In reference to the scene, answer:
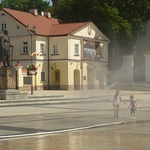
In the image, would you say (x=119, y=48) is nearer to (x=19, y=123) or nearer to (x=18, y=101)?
(x=18, y=101)

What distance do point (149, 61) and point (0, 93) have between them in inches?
1323

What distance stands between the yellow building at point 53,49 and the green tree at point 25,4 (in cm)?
2083

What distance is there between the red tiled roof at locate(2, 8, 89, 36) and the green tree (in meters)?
19.6

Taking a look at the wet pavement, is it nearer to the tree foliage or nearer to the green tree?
the tree foliage

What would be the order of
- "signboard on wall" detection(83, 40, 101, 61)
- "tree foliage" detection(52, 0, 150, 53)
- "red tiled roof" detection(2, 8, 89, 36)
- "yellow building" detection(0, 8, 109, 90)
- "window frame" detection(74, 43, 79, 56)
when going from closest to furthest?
"yellow building" detection(0, 8, 109, 90), "red tiled roof" detection(2, 8, 89, 36), "window frame" detection(74, 43, 79, 56), "signboard on wall" detection(83, 40, 101, 61), "tree foliage" detection(52, 0, 150, 53)

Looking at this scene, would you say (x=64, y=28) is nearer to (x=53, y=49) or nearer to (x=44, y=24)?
(x=53, y=49)

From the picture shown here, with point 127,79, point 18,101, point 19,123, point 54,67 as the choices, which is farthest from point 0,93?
point 127,79

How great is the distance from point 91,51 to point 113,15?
585cm

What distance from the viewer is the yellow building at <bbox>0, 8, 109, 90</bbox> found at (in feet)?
180

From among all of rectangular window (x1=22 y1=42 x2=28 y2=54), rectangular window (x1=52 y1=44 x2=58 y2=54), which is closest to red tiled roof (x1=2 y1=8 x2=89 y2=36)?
rectangular window (x1=52 y1=44 x2=58 y2=54)

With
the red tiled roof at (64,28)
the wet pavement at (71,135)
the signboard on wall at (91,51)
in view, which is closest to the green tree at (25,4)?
the signboard on wall at (91,51)

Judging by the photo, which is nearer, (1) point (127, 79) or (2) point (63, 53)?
(2) point (63, 53)

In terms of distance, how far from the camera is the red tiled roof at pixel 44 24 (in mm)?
55906

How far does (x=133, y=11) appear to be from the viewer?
62625 millimetres
